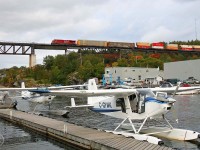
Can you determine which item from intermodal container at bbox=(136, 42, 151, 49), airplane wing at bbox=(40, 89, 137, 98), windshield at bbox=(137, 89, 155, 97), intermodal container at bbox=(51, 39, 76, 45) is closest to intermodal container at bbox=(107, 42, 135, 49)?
intermodal container at bbox=(136, 42, 151, 49)

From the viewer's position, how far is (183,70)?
74188 mm

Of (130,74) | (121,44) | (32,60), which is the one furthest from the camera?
(121,44)

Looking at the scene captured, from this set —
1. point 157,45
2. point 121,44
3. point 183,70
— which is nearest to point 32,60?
point 121,44

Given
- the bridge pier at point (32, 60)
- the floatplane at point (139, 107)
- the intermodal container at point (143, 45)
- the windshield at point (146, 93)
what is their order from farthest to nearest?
the intermodal container at point (143, 45) < the bridge pier at point (32, 60) < the windshield at point (146, 93) < the floatplane at point (139, 107)

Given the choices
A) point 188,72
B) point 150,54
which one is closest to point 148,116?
point 188,72

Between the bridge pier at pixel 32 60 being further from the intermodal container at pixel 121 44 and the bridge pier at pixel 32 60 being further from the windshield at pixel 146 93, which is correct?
the windshield at pixel 146 93

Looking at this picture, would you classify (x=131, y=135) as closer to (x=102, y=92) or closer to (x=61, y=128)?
(x=102, y=92)

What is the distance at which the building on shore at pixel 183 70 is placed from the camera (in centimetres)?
7086

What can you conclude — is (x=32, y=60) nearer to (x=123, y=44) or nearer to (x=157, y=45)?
(x=123, y=44)

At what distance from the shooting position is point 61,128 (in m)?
15.3

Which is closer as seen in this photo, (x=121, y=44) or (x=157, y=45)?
(x=121, y=44)

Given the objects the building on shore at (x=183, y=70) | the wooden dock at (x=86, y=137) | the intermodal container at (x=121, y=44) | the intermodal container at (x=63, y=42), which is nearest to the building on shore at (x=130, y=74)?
the building on shore at (x=183, y=70)

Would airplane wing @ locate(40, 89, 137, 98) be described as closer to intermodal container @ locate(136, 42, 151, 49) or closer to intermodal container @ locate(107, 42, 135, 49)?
intermodal container @ locate(107, 42, 135, 49)

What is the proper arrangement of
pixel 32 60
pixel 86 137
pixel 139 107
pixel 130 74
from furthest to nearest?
1. pixel 32 60
2. pixel 130 74
3. pixel 139 107
4. pixel 86 137
